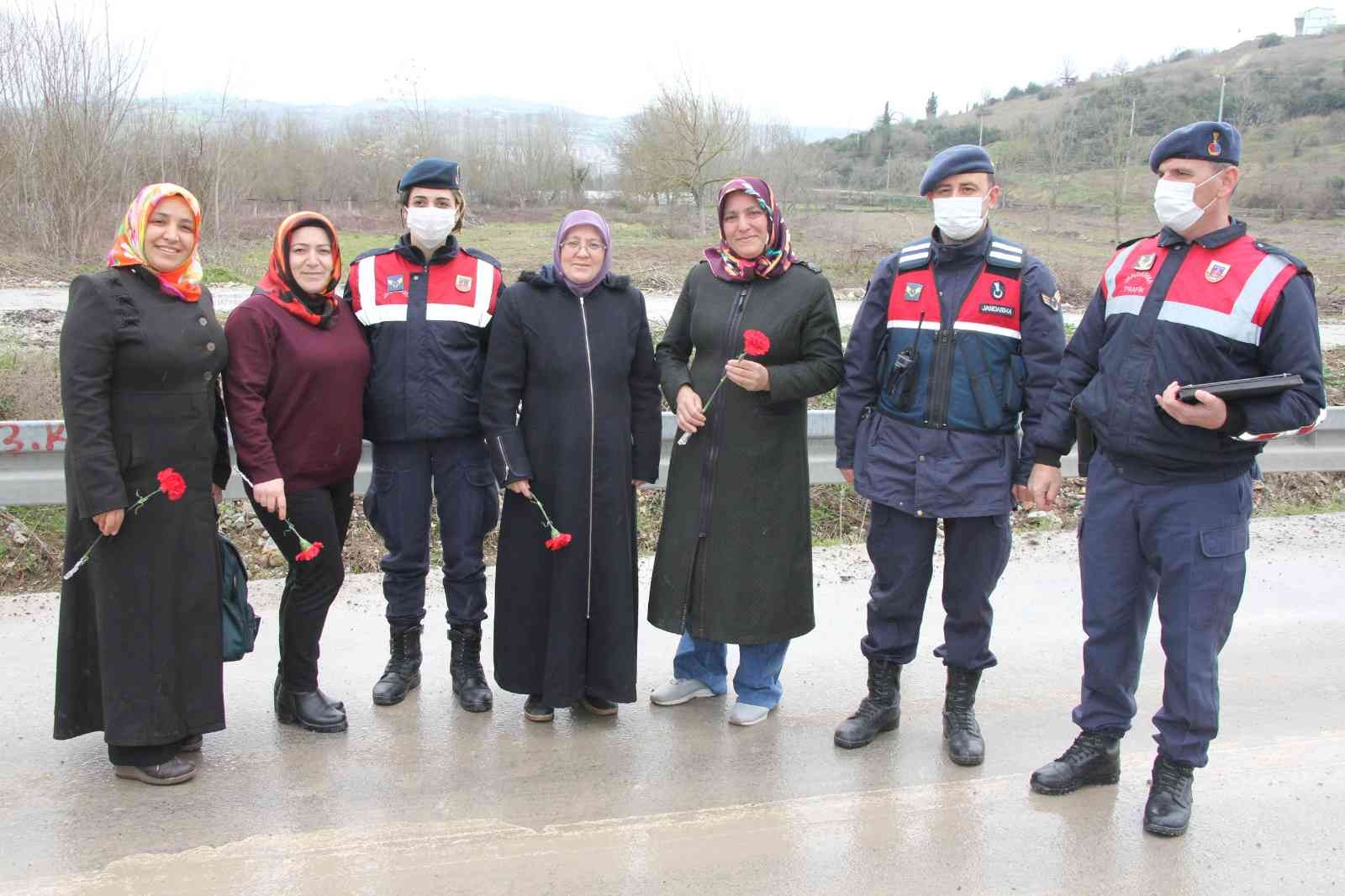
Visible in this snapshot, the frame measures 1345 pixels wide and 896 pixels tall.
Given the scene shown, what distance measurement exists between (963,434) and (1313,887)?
167 cm

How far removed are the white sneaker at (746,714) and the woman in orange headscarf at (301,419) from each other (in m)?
1.45

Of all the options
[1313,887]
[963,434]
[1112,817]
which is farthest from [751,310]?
[1313,887]

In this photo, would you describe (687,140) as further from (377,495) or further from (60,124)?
(377,495)

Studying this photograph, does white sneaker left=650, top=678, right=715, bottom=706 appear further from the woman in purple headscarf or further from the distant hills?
the distant hills

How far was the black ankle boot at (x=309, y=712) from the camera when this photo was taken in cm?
393

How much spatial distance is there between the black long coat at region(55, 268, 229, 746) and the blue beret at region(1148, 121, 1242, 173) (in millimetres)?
3136

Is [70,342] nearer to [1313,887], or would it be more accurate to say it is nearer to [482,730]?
[482,730]

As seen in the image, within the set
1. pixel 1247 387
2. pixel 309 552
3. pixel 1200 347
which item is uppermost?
pixel 1200 347

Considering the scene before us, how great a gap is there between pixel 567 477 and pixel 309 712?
127 cm

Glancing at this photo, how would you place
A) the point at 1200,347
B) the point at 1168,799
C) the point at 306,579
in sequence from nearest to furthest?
the point at 1200,347 < the point at 1168,799 < the point at 306,579

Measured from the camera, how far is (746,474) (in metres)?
4.03

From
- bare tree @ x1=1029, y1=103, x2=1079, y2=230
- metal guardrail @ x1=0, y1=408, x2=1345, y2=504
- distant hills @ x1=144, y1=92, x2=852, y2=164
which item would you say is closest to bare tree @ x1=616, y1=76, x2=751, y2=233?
distant hills @ x1=144, y1=92, x2=852, y2=164

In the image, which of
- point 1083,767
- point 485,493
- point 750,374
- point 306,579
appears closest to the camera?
point 1083,767

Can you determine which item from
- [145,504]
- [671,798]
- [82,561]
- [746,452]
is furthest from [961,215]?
[82,561]
